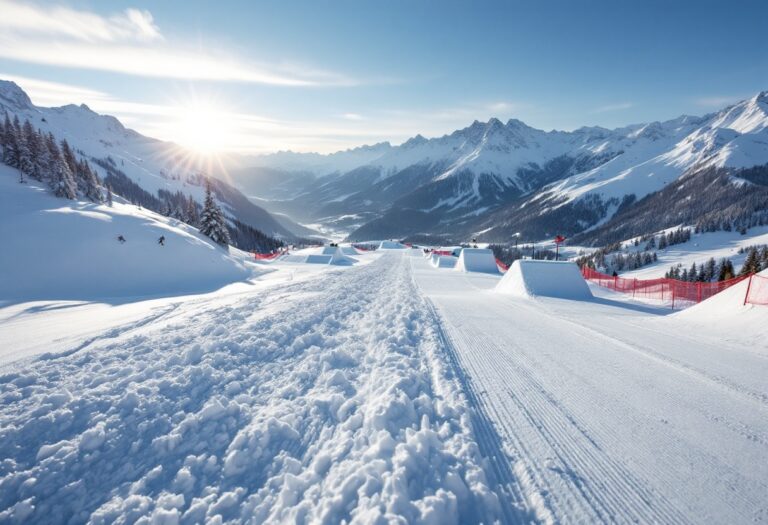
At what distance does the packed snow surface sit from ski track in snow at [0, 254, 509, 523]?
0.02m

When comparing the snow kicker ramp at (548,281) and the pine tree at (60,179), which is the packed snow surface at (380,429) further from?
the pine tree at (60,179)

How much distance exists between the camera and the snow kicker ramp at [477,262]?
31.8 m

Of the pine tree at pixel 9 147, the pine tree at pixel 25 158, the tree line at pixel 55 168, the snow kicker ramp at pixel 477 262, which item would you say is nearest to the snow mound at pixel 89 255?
the tree line at pixel 55 168

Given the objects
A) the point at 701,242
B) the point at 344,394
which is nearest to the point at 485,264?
the point at 344,394

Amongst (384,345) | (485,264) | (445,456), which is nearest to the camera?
(445,456)

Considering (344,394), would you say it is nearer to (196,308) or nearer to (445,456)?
(445,456)

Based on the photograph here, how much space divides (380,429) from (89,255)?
21.6m

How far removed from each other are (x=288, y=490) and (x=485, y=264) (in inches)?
1213

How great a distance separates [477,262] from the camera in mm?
32250

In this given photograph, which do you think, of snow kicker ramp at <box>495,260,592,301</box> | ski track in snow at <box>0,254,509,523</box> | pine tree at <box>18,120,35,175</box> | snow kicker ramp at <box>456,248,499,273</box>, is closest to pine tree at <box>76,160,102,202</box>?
pine tree at <box>18,120,35,175</box>

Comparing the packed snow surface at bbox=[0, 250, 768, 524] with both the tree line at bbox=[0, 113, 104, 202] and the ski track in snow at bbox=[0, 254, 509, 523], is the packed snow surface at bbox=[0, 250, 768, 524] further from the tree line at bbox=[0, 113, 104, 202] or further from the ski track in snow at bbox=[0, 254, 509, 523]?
the tree line at bbox=[0, 113, 104, 202]

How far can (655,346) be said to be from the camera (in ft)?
24.9

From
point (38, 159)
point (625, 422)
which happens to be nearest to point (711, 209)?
point (625, 422)

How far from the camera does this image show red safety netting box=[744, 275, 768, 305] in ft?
29.2
